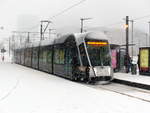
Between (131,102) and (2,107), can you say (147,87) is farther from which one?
(2,107)

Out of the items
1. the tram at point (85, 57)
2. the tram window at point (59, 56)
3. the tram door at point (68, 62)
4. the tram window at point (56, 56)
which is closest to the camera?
the tram at point (85, 57)

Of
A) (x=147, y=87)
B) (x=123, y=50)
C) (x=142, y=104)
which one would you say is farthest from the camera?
(x=123, y=50)

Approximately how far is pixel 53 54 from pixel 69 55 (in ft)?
13.8

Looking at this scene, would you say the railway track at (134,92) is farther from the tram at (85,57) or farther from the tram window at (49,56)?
the tram window at (49,56)

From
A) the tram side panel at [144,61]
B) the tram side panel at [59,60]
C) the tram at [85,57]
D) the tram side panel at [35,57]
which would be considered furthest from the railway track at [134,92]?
the tram side panel at [35,57]

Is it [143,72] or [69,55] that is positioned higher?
[69,55]

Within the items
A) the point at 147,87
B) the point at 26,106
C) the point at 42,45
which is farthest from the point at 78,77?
the point at 42,45

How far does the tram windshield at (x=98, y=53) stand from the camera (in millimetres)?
16094

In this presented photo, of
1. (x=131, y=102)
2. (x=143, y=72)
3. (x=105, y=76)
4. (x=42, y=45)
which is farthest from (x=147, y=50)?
(x=131, y=102)

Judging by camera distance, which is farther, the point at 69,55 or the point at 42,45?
the point at 42,45

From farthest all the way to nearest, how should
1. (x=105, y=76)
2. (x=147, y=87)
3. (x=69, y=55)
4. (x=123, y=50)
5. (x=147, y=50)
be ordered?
→ (x=123, y=50)
(x=147, y=50)
(x=69, y=55)
(x=105, y=76)
(x=147, y=87)

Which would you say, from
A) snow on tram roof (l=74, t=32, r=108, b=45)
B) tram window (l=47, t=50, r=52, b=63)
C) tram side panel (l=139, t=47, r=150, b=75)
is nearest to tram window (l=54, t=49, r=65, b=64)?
tram window (l=47, t=50, r=52, b=63)

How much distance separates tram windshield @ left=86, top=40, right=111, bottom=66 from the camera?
1609 centimetres

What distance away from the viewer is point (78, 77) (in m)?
16.5
